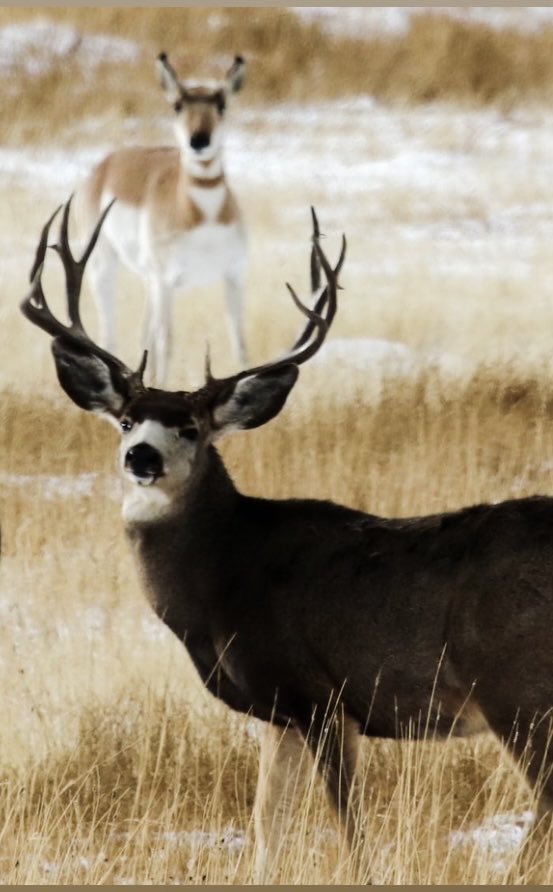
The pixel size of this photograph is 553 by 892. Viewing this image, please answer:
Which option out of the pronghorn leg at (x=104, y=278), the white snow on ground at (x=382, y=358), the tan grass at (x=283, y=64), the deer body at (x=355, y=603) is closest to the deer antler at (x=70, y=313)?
the deer body at (x=355, y=603)

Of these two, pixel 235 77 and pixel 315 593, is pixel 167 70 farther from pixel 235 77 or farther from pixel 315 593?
pixel 315 593

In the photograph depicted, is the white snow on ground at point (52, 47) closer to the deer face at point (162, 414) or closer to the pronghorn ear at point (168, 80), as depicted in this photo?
the pronghorn ear at point (168, 80)

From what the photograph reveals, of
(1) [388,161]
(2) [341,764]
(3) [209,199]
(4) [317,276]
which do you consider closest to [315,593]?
(2) [341,764]

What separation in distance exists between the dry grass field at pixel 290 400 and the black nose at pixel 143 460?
87 centimetres

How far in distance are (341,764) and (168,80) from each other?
4962mm

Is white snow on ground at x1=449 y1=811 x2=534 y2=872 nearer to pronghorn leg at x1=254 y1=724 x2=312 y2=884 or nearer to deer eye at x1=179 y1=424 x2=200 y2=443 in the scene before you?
pronghorn leg at x1=254 y1=724 x2=312 y2=884

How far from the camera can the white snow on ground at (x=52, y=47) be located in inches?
364

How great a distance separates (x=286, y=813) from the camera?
5.00 m

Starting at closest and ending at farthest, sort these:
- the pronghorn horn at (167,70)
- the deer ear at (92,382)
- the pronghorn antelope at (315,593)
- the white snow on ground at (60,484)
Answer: the pronghorn antelope at (315,593)
the deer ear at (92,382)
the white snow on ground at (60,484)
the pronghorn horn at (167,70)

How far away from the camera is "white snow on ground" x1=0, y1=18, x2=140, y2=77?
364 inches

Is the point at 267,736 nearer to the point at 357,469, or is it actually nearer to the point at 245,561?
the point at 245,561

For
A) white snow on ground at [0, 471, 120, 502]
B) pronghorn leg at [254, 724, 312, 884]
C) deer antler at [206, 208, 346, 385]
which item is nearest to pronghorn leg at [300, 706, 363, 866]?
pronghorn leg at [254, 724, 312, 884]

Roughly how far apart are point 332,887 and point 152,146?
621 cm

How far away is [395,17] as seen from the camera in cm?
929
